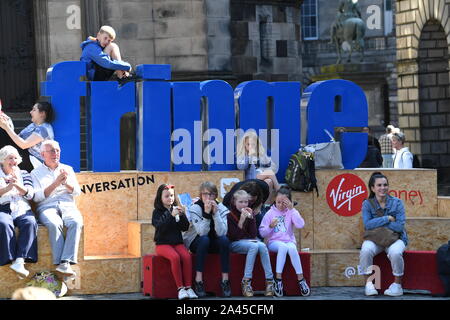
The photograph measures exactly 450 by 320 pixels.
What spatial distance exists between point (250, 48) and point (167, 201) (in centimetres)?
1282

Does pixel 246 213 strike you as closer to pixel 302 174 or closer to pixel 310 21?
pixel 302 174

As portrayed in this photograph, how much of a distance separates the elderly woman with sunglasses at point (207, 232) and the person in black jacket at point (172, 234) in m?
0.13

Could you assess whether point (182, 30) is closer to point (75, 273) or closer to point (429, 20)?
point (429, 20)

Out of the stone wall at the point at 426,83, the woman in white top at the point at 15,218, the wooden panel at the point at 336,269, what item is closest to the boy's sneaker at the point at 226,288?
the wooden panel at the point at 336,269

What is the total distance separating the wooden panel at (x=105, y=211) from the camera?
14.5 m

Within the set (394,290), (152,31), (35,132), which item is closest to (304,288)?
(394,290)

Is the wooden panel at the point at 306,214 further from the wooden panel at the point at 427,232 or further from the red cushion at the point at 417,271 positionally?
the red cushion at the point at 417,271

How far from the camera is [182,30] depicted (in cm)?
2350

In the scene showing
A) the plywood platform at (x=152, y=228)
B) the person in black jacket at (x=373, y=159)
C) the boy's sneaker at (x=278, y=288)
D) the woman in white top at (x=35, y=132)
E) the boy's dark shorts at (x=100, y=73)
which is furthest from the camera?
the person in black jacket at (x=373, y=159)

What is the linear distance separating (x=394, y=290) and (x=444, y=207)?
217 centimetres

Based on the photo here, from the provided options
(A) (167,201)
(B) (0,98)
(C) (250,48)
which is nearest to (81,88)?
(A) (167,201)
